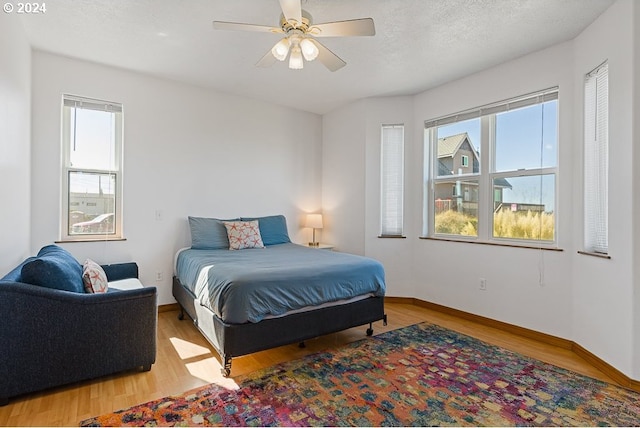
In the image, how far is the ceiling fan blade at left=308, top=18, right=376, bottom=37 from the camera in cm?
201

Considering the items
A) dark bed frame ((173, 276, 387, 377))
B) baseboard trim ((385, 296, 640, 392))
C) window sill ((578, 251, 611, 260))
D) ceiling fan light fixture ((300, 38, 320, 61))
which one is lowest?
baseboard trim ((385, 296, 640, 392))

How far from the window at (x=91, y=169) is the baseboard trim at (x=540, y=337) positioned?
3481 millimetres

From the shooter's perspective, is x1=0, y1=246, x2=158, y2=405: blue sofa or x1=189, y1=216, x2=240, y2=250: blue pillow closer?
x1=0, y1=246, x2=158, y2=405: blue sofa

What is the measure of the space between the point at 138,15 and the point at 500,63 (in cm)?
333

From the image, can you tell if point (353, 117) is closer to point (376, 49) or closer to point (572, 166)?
point (376, 49)

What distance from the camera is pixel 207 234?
374 centimetres

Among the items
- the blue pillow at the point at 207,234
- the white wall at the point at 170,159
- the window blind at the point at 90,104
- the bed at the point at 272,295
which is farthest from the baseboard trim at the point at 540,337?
the window blind at the point at 90,104

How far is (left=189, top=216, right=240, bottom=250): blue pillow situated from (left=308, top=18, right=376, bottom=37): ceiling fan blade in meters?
2.44

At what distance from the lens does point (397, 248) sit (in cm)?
427

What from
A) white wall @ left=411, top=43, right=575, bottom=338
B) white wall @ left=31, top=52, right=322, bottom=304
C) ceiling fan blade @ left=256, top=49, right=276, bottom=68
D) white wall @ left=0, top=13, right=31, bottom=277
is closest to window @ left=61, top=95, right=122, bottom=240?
white wall @ left=31, top=52, right=322, bottom=304

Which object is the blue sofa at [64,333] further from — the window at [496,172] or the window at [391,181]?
the window at [496,172]

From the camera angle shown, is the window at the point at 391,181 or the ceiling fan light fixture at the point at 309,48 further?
the window at the point at 391,181

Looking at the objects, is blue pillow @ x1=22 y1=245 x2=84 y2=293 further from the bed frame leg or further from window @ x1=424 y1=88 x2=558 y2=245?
window @ x1=424 y1=88 x2=558 y2=245

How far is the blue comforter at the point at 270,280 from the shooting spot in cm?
224
